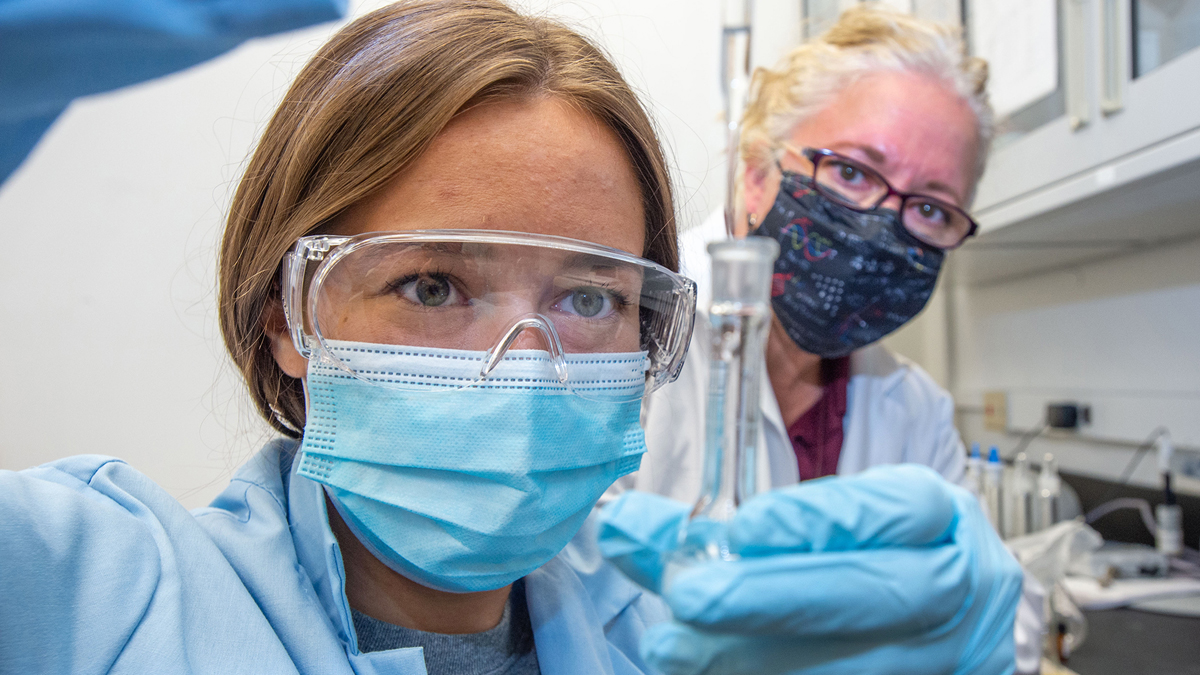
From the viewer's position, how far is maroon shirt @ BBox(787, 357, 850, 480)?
1.59 meters

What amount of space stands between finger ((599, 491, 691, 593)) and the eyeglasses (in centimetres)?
100

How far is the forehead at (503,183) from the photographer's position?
744 mm

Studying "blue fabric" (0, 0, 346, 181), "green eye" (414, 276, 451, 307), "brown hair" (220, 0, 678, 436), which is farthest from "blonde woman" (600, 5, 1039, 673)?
"blue fabric" (0, 0, 346, 181)

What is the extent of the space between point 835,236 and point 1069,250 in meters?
1.24

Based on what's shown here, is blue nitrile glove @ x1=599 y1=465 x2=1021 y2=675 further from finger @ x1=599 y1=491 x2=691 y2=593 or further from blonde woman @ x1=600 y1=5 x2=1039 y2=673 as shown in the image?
blonde woman @ x1=600 y1=5 x2=1039 y2=673

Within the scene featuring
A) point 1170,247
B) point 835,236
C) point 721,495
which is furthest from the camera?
point 1170,247

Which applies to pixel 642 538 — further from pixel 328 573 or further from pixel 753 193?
pixel 753 193

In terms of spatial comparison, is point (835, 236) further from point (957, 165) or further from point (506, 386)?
point (506, 386)

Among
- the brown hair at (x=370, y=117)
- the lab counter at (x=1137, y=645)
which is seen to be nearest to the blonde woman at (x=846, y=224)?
the lab counter at (x=1137, y=645)

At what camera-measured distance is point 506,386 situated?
71cm

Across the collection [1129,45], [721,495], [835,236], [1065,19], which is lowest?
[721,495]

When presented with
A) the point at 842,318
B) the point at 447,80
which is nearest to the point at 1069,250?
the point at 842,318

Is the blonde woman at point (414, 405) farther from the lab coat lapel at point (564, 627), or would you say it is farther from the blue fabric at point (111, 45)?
the blue fabric at point (111, 45)

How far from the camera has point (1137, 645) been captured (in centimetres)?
151
